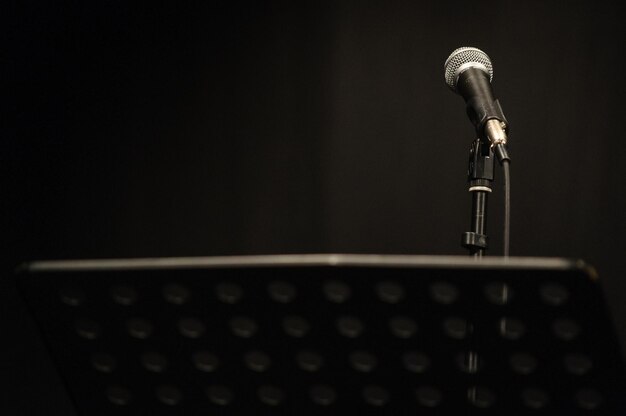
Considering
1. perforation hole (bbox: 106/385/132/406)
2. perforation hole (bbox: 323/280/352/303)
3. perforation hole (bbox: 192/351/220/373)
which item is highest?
perforation hole (bbox: 323/280/352/303)

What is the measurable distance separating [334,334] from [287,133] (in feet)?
4.60

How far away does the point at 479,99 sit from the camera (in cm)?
105

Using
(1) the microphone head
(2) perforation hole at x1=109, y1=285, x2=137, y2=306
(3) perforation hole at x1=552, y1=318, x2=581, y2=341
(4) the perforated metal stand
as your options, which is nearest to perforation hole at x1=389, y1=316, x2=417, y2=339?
(4) the perforated metal stand

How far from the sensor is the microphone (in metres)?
1.00

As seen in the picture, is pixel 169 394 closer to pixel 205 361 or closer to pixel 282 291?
pixel 205 361

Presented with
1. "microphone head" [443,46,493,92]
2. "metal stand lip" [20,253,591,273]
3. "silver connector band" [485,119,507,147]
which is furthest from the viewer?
"microphone head" [443,46,493,92]

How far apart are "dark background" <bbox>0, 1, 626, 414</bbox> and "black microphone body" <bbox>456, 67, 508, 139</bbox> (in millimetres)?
709

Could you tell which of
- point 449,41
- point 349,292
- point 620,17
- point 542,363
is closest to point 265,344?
point 349,292

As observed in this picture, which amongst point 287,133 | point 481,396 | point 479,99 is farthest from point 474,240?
point 287,133

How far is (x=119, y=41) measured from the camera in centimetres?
196

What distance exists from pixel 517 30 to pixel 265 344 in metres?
1.50

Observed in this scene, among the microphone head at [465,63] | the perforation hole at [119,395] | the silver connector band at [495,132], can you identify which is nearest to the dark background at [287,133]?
the microphone head at [465,63]

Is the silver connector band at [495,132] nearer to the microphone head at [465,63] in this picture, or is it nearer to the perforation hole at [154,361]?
the microphone head at [465,63]

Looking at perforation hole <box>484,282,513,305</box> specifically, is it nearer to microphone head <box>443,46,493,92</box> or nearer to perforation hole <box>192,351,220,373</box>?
perforation hole <box>192,351,220,373</box>
